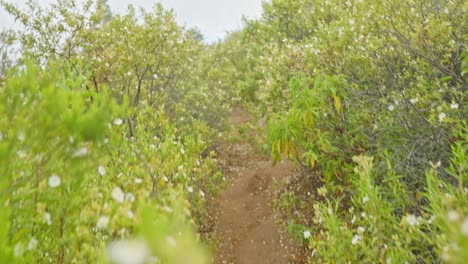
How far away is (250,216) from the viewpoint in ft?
34.6

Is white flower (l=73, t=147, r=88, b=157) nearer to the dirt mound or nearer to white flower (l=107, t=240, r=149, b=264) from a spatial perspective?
white flower (l=107, t=240, r=149, b=264)

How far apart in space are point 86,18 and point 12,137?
7.19 meters

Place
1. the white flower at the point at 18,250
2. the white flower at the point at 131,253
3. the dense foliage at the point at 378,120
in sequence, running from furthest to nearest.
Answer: the dense foliage at the point at 378,120 < the white flower at the point at 18,250 < the white flower at the point at 131,253

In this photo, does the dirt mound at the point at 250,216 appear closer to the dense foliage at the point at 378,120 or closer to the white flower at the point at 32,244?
the dense foliage at the point at 378,120

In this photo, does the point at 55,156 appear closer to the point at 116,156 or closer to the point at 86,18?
the point at 116,156

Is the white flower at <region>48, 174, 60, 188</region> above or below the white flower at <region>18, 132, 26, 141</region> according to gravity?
below

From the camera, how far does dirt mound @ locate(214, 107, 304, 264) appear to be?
8703 millimetres

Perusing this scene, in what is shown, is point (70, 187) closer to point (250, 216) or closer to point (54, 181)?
point (54, 181)

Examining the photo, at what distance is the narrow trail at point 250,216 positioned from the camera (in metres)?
8.72

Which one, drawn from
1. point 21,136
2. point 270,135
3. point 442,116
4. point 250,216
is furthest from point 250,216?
point 21,136

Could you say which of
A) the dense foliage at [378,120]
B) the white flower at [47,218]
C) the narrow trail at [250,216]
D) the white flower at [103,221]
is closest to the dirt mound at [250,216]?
the narrow trail at [250,216]

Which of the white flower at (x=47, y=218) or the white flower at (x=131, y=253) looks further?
the white flower at (x=47, y=218)

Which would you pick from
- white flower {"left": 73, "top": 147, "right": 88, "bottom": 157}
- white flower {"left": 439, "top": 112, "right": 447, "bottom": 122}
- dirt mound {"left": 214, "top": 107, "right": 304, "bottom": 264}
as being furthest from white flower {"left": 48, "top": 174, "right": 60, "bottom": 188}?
dirt mound {"left": 214, "top": 107, "right": 304, "bottom": 264}

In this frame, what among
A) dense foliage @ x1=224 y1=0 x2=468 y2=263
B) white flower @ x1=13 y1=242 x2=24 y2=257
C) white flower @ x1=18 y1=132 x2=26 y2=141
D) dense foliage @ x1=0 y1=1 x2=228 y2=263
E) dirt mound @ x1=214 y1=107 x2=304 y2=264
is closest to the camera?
dense foliage @ x1=0 y1=1 x2=228 y2=263
